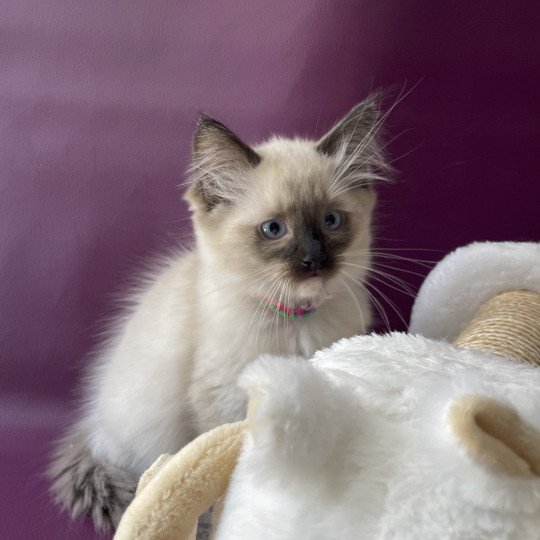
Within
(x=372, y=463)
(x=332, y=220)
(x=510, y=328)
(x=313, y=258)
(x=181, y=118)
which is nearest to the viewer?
(x=372, y=463)

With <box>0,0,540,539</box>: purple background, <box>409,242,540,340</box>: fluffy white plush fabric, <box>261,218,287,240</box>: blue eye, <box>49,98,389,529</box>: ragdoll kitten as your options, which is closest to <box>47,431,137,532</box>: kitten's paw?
<box>49,98,389,529</box>: ragdoll kitten

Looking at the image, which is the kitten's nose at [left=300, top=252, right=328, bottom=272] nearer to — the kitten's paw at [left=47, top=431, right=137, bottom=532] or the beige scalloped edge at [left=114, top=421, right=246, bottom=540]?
the beige scalloped edge at [left=114, top=421, right=246, bottom=540]

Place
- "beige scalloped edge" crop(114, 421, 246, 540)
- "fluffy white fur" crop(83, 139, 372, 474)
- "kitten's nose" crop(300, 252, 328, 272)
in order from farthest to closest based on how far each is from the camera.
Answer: "fluffy white fur" crop(83, 139, 372, 474) < "kitten's nose" crop(300, 252, 328, 272) < "beige scalloped edge" crop(114, 421, 246, 540)

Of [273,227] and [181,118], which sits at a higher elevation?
[181,118]

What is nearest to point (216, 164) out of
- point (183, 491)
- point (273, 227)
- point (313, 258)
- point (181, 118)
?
point (273, 227)

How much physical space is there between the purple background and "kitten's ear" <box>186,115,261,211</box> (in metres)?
0.36

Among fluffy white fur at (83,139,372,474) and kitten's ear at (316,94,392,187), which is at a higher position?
kitten's ear at (316,94,392,187)

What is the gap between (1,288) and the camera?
1.62 metres

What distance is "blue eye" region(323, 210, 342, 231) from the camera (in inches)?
48.2

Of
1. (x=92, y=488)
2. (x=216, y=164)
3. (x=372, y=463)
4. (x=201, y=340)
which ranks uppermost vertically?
(x=216, y=164)

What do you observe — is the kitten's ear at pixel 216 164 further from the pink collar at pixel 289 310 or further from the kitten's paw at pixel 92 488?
the kitten's paw at pixel 92 488

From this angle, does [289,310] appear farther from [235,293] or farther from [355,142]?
[355,142]

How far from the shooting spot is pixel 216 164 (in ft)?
3.99

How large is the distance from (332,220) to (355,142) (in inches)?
6.4
